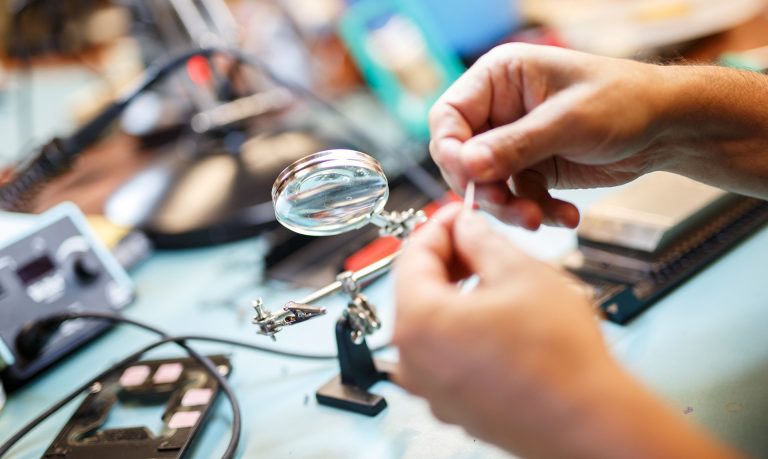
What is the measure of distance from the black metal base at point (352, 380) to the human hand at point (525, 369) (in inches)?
8.8

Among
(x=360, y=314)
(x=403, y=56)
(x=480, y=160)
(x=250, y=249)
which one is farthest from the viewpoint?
(x=403, y=56)

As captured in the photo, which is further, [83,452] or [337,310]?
[337,310]

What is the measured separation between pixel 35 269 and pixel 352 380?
0.42 metres

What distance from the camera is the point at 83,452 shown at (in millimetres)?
556

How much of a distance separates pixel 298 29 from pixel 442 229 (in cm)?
119

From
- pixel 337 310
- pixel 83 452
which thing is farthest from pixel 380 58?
pixel 83 452

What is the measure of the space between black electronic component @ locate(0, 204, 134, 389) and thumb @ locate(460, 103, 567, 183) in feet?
1.76

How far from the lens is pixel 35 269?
733 millimetres

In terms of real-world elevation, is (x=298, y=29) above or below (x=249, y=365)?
above

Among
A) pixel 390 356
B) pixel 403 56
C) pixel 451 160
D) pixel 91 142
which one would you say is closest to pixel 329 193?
pixel 451 160

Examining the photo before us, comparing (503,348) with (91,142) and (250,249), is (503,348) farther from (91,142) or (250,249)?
(91,142)

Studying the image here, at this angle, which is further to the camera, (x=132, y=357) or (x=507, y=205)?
(x=132, y=357)

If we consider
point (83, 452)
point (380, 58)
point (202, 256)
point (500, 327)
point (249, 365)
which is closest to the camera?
point (500, 327)

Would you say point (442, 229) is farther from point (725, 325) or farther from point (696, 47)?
point (696, 47)
